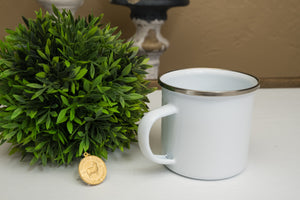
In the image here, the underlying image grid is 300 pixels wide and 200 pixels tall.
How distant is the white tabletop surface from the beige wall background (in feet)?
3.27

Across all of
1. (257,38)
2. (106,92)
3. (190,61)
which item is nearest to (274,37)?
(257,38)

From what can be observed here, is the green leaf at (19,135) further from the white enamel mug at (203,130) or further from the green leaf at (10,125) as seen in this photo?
the white enamel mug at (203,130)

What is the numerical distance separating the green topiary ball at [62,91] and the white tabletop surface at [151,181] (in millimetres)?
26

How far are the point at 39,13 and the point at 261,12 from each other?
4.05 feet

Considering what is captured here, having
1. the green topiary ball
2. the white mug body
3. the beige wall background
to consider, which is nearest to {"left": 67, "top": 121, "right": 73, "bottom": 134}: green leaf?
the green topiary ball

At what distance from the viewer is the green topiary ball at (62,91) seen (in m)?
0.39

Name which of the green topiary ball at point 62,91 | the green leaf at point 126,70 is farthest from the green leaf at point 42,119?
the green leaf at point 126,70

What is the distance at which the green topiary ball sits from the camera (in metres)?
0.39

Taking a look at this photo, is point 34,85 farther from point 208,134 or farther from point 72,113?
point 208,134

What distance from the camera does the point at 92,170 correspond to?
1.29 ft

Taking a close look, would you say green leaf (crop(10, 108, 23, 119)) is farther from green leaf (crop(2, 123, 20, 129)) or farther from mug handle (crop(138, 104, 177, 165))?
mug handle (crop(138, 104, 177, 165))

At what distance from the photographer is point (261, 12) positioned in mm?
1474

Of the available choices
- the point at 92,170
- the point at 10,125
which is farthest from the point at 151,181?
the point at 10,125

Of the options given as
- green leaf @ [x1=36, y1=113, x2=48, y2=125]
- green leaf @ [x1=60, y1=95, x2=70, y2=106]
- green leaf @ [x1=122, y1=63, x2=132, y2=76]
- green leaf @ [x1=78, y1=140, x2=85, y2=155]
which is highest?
green leaf @ [x1=122, y1=63, x2=132, y2=76]
